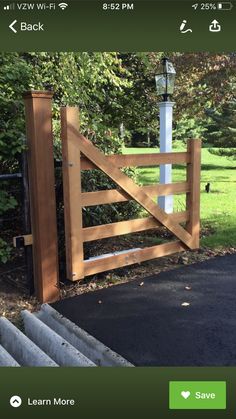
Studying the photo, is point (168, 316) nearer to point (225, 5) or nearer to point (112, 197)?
point (112, 197)

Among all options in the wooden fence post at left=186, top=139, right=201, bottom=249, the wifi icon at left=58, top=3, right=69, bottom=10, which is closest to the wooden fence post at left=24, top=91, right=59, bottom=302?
the wifi icon at left=58, top=3, right=69, bottom=10

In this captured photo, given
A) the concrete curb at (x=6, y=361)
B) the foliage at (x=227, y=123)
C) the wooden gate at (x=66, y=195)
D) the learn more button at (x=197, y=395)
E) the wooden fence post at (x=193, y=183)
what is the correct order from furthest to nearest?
the foliage at (x=227, y=123) → the wooden fence post at (x=193, y=183) → the wooden gate at (x=66, y=195) → the concrete curb at (x=6, y=361) → the learn more button at (x=197, y=395)

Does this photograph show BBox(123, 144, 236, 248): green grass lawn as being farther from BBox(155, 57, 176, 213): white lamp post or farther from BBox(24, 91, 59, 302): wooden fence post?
BBox(24, 91, 59, 302): wooden fence post

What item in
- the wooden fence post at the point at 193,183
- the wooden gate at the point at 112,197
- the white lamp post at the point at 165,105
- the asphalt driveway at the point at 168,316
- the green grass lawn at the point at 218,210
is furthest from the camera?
the white lamp post at the point at 165,105

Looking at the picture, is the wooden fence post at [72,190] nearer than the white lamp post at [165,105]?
Yes

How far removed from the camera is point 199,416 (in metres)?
2.03

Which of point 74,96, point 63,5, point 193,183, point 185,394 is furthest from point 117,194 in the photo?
point 185,394

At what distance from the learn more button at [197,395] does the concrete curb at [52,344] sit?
729 mm

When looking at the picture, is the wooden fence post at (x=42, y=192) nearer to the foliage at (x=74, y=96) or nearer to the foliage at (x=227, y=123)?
the foliage at (x=74, y=96)

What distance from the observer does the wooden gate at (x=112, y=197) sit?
3.87 meters

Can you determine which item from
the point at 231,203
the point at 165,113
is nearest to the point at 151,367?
the point at 165,113

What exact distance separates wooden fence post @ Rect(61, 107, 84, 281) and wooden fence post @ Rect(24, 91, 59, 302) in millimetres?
118

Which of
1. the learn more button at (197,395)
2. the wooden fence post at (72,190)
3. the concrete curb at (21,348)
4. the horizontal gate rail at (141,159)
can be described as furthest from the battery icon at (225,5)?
the concrete curb at (21,348)

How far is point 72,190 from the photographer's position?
12.8 feet
